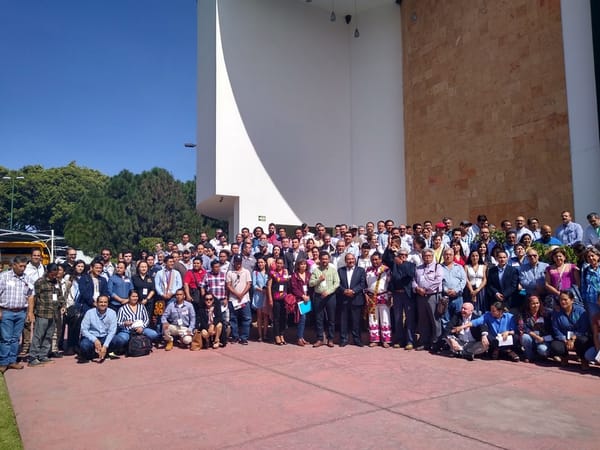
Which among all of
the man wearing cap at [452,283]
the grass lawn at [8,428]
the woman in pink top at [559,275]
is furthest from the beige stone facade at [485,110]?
the grass lawn at [8,428]

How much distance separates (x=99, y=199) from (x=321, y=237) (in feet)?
103

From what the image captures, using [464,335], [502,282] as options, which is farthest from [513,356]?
[502,282]

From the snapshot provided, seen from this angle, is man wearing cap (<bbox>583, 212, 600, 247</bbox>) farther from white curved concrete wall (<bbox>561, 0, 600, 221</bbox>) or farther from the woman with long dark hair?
the woman with long dark hair

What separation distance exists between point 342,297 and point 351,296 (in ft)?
0.70

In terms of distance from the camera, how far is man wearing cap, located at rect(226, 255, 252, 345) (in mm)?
8789

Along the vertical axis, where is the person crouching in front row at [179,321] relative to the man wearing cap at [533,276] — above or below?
below

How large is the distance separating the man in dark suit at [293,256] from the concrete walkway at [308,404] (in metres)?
2.37

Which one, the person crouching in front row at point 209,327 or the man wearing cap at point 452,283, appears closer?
the man wearing cap at point 452,283

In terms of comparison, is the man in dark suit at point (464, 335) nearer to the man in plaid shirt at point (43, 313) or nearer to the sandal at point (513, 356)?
the sandal at point (513, 356)

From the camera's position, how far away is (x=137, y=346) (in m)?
7.84

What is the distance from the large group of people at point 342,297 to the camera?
271 inches

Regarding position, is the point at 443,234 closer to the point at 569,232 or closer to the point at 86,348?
the point at 569,232

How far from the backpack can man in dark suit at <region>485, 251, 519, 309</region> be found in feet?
Answer: 17.7

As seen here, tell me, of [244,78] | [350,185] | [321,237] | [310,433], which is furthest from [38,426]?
[350,185]
